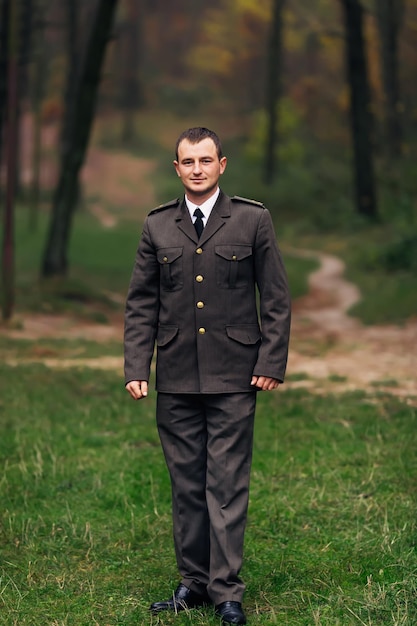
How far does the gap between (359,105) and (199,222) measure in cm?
2523

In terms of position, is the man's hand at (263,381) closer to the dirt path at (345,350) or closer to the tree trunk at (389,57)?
the dirt path at (345,350)

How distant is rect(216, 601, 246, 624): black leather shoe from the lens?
17.0 ft

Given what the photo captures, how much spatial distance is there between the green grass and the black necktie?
5.91ft

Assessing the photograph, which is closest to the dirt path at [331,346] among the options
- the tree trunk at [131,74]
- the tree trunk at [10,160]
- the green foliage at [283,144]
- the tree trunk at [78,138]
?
the tree trunk at [10,160]

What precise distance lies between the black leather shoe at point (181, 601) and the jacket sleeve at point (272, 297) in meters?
1.11

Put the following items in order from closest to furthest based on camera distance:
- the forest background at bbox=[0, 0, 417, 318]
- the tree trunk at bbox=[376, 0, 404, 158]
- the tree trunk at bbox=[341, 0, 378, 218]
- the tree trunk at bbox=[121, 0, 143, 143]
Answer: the forest background at bbox=[0, 0, 417, 318] → the tree trunk at bbox=[341, 0, 378, 218] → the tree trunk at bbox=[376, 0, 404, 158] → the tree trunk at bbox=[121, 0, 143, 143]

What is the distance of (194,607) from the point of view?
5.45 metres

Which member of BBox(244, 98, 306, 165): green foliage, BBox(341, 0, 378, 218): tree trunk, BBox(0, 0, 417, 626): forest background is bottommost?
BBox(0, 0, 417, 626): forest background

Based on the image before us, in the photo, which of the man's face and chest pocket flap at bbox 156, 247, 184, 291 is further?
chest pocket flap at bbox 156, 247, 184, 291

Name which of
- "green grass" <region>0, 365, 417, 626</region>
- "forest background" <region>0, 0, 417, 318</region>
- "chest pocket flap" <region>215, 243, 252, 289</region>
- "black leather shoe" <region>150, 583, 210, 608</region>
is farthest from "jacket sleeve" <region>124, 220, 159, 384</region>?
"forest background" <region>0, 0, 417, 318</region>

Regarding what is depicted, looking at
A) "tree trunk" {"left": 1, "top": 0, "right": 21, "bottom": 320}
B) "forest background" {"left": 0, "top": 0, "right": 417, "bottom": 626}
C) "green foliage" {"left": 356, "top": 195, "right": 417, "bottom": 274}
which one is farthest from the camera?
"green foliage" {"left": 356, "top": 195, "right": 417, "bottom": 274}

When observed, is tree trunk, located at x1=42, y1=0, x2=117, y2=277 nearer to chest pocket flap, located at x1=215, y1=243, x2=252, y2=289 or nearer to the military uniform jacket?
the military uniform jacket

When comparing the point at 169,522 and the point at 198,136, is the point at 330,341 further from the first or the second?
the point at 198,136

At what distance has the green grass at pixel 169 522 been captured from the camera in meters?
5.50
